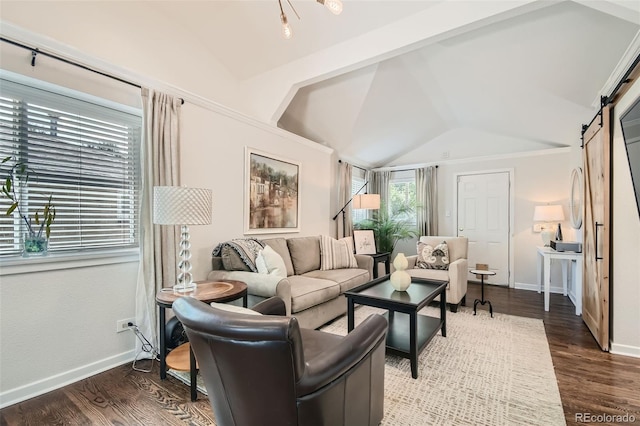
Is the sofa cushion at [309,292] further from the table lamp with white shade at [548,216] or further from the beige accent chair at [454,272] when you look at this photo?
the table lamp with white shade at [548,216]

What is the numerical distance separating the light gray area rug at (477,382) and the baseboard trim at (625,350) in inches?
18.7

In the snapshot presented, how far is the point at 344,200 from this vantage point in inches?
205

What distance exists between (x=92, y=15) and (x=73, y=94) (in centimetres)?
68

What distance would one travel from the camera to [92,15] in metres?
2.22

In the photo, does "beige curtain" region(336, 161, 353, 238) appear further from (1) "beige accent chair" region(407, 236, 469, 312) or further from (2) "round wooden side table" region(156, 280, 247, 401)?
(2) "round wooden side table" region(156, 280, 247, 401)

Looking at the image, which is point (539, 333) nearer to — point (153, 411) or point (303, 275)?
point (303, 275)

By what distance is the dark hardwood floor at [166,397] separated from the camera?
1678 mm

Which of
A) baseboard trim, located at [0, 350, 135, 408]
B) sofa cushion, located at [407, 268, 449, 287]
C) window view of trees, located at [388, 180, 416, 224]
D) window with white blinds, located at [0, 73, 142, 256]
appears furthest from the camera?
window view of trees, located at [388, 180, 416, 224]

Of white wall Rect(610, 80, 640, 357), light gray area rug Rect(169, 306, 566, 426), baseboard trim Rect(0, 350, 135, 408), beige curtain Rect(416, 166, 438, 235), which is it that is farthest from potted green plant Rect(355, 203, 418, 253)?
baseboard trim Rect(0, 350, 135, 408)

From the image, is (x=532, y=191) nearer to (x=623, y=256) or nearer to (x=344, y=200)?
(x=623, y=256)

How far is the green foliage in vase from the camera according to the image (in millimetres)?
1829

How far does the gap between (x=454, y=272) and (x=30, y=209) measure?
13.1ft

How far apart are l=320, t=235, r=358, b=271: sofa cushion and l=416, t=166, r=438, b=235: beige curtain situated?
237 cm

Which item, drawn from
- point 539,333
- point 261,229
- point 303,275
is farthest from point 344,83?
point 539,333
